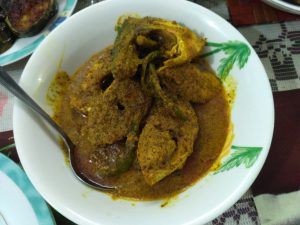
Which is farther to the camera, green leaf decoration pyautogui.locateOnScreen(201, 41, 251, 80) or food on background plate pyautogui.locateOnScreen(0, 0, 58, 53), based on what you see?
food on background plate pyautogui.locateOnScreen(0, 0, 58, 53)

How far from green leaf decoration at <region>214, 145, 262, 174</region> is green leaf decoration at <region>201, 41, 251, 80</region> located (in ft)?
1.08

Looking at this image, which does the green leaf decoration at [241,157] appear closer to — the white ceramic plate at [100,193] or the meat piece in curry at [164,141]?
the white ceramic plate at [100,193]

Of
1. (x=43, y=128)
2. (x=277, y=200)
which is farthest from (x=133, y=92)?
(x=277, y=200)

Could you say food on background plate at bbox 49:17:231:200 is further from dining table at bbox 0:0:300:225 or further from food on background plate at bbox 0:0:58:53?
food on background plate at bbox 0:0:58:53

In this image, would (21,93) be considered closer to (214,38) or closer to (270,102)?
(214,38)

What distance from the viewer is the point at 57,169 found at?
134 cm

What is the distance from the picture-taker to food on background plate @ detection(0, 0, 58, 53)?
1.79 m

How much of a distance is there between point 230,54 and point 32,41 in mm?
Result: 985

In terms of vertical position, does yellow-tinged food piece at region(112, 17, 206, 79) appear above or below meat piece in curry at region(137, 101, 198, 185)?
above

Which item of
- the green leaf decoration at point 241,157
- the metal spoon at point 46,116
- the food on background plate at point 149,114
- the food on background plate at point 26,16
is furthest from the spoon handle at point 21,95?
the green leaf decoration at point 241,157

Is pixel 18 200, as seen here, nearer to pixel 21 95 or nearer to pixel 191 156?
pixel 21 95

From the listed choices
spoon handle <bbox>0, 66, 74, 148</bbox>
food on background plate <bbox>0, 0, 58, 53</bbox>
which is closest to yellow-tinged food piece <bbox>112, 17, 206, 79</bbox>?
spoon handle <bbox>0, 66, 74, 148</bbox>

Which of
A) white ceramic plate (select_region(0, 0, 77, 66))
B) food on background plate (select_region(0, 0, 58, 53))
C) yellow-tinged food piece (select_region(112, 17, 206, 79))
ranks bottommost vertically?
yellow-tinged food piece (select_region(112, 17, 206, 79))

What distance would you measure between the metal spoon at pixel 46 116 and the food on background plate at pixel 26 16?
0.49 metres
